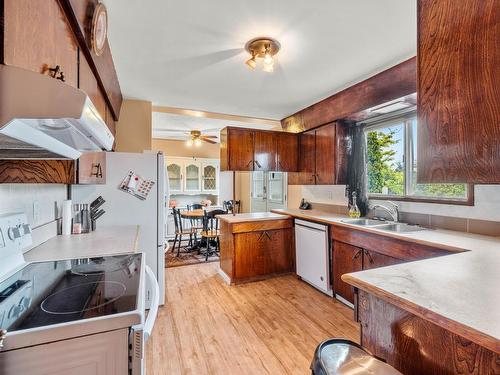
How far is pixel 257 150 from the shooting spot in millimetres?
3684

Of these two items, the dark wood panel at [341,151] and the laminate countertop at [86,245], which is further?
the dark wood panel at [341,151]

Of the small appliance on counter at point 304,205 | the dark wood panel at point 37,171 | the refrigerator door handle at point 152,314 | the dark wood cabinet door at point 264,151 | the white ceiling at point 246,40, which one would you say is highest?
the white ceiling at point 246,40

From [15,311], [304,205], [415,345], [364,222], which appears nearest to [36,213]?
[15,311]

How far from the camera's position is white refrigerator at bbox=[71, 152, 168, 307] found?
99.7 inches

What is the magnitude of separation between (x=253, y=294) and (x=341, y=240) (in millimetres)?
1192

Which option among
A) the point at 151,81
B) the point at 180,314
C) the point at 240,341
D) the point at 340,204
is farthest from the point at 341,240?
the point at 151,81

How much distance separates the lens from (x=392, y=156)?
114 inches

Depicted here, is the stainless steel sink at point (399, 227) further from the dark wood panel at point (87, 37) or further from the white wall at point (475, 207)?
the dark wood panel at point (87, 37)

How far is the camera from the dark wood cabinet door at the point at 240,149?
3.52 meters

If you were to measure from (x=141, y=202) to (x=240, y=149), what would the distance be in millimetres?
1543

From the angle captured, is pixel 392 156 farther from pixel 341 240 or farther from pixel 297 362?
pixel 297 362

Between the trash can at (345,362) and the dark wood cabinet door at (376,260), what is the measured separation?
1.27 m

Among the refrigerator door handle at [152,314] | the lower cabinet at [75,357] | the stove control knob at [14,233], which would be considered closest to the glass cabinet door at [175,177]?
→ the stove control knob at [14,233]

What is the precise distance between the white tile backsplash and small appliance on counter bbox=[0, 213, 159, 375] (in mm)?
229
